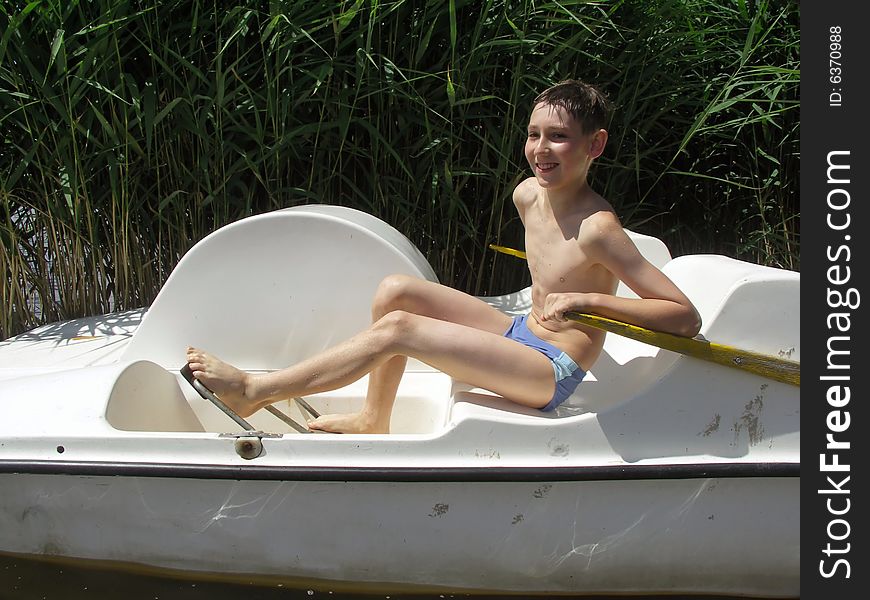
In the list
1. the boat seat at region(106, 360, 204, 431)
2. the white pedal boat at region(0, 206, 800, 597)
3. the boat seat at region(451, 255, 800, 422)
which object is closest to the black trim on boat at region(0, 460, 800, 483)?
the white pedal boat at region(0, 206, 800, 597)

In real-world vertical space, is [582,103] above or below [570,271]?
above

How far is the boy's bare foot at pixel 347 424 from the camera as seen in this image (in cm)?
237

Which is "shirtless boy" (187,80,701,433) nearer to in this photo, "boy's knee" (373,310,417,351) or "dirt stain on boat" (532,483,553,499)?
"boy's knee" (373,310,417,351)

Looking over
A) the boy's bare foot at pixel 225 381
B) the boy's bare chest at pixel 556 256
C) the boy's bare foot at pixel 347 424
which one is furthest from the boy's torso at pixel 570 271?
the boy's bare foot at pixel 225 381

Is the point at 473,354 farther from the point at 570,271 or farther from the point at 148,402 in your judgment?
the point at 148,402

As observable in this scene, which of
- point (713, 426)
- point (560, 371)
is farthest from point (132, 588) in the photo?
point (713, 426)

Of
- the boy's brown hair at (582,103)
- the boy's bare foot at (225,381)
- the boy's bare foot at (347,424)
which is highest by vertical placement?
the boy's brown hair at (582,103)

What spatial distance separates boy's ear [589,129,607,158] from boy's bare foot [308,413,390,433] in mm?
865

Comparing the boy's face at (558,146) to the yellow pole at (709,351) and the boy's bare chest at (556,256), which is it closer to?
the boy's bare chest at (556,256)

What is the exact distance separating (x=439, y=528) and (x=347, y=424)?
43 centimetres

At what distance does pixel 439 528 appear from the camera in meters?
2.09

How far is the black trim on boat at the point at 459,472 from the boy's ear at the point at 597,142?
76 centimetres
